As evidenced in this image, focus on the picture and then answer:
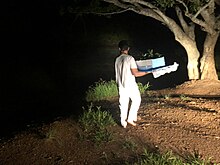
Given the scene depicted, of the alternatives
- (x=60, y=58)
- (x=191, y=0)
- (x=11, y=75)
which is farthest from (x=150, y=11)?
(x=60, y=58)

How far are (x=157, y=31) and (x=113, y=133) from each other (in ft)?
70.4

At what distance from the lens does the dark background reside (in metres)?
16.7

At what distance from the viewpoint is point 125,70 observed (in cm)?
609

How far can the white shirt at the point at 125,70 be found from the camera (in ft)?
19.9

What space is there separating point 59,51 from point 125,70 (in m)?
18.6

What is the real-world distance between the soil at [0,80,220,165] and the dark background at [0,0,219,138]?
6805 mm

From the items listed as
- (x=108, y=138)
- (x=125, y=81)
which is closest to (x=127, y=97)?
(x=125, y=81)

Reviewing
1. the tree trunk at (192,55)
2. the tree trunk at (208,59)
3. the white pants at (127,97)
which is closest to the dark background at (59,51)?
the tree trunk at (192,55)

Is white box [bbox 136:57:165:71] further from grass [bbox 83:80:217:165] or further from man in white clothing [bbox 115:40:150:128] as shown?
grass [bbox 83:80:217:165]

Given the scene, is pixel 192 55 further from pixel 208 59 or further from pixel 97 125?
pixel 97 125

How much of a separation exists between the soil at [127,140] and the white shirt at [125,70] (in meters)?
0.82

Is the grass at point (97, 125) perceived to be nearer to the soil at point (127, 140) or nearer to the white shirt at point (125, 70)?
the soil at point (127, 140)

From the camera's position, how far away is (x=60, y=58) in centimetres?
2323

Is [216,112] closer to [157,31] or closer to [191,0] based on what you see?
[191,0]
